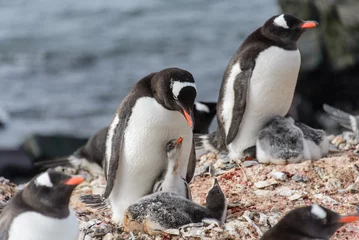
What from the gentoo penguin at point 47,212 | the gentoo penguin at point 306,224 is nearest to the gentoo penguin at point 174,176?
the gentoo penguin at point 47,212

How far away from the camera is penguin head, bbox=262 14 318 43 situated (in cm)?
620

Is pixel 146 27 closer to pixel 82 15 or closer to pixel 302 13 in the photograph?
pixel 82 15

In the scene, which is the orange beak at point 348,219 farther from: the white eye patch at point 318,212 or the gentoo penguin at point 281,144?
the gentoo penguin at point 281,144

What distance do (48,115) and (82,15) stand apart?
938 cm

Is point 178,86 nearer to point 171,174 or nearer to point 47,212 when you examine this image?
point 171,174

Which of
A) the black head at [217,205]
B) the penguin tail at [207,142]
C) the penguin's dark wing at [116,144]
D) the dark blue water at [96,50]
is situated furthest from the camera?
the dark blue water at [96,50]

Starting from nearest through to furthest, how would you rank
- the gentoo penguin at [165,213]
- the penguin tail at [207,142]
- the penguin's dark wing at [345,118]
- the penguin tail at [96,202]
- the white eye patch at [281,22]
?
1. the gentoo penguin at [165,213]
2. the penguin tail at [96,202]
3. the white eye patch at [281,22]
4. the penguin tail at [207,142]
5. the penguin's dark wing at [345,118]

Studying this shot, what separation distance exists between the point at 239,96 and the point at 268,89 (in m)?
0.24

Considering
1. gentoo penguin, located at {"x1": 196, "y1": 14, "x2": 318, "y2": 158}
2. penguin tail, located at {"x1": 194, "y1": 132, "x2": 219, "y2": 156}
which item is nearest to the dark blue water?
penguin tail, located at {"x1": 194, "y1": 132, "x2": 219, "y2": 156}

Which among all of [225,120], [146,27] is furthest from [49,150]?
[146,27]

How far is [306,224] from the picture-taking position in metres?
3.73

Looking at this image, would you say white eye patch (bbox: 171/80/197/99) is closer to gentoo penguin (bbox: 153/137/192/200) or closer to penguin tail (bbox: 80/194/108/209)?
gentoo penguin (bbox: 153/137/192/200)

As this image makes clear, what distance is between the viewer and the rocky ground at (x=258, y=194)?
15.2 feet

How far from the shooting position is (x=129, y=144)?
5.09m
